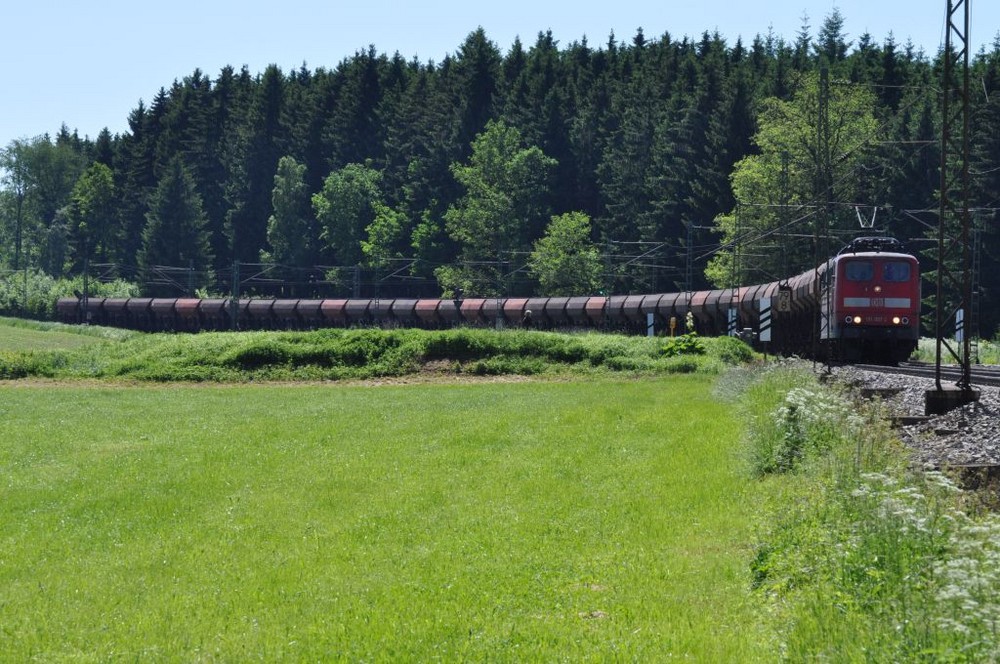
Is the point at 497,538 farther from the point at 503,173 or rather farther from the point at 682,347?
the point at 503,173

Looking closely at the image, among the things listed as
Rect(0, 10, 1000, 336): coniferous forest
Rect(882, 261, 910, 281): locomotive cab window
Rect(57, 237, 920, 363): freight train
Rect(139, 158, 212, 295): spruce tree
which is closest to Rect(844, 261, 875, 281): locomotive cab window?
Rect(57, 237, 920, 363): freight train

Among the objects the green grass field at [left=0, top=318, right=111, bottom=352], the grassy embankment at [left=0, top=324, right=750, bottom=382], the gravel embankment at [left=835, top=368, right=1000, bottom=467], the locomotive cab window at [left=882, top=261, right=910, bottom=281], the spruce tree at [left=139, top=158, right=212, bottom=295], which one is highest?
the spruce tree at [left=139, top=158, right=212, bottom=295]

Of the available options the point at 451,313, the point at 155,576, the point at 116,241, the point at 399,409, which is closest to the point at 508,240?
the point at 451,313

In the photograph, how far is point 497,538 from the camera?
43.2 feet

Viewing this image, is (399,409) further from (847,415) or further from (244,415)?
(847,415)

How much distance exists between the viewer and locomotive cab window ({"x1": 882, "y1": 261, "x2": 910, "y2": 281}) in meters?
37.4

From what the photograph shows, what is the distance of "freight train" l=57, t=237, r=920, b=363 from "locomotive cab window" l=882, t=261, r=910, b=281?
3 centimetres

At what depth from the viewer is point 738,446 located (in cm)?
1912

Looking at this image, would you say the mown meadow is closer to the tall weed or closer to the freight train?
the tall weed

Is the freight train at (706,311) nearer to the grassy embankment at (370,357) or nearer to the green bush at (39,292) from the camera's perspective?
the grassy embankment at (370,357)

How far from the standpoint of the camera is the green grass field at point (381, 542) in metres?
9.80

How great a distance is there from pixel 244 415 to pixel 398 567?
16715 mm

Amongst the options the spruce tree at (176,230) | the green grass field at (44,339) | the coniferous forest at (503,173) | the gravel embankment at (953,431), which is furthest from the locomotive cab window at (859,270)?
the spruce tree at (176,230)

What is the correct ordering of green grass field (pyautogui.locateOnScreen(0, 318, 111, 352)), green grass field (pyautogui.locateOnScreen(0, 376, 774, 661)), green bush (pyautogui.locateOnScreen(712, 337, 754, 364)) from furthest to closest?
green grass field (pyautogui.locateOnScreen(0, 318, 111, 352)) → green bush (pyautogui.locateOnScreen(712, 337, 754, 364)) → green grass field (pyautogui.locateOnScreen(0, 376, 774, 661))
